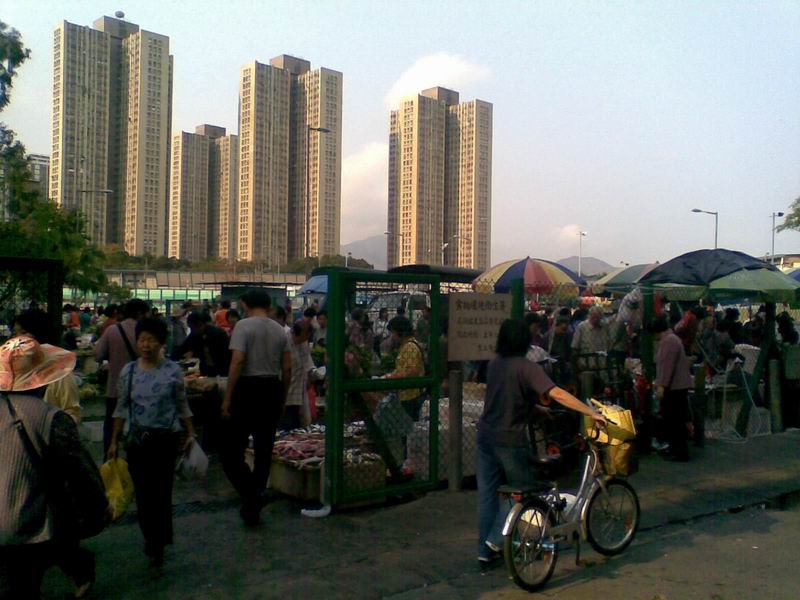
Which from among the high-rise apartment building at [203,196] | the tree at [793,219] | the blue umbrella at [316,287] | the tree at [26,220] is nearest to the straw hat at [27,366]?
the blue umbrella at [316,287]

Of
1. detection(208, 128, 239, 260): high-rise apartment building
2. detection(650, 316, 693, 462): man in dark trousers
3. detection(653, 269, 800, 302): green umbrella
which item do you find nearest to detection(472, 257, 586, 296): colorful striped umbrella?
detection(653, 269, 800, 302): green umbrella

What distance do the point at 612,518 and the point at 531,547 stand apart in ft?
3.22

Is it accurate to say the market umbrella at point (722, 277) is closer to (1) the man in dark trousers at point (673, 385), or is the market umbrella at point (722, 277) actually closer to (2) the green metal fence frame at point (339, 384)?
(1) the man in dark trousers at point (673, 385)

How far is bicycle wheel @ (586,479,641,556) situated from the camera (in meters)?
5.45

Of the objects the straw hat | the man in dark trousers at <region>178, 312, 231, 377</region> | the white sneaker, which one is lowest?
the white sneaker

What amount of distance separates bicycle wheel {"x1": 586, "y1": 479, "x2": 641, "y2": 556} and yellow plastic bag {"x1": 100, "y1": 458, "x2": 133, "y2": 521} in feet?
10.2

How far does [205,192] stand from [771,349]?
72.8 metres

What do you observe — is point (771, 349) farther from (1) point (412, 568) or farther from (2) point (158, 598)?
(2) point (158, 598)

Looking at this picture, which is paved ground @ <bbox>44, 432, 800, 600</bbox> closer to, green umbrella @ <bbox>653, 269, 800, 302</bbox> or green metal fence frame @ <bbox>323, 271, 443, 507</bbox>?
green metal fence frame @ <bbox>323, 271, 443, 507</bbox>

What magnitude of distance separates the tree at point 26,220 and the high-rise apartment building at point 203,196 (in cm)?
5205

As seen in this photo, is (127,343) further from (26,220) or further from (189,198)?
(189,198)

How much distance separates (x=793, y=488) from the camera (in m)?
8.26

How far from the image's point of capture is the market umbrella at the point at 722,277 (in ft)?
33.5

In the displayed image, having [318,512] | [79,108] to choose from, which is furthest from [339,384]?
[79,108]
